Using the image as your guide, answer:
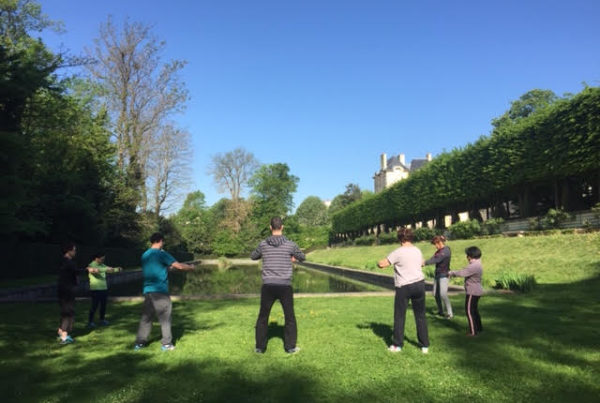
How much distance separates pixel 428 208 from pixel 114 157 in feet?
86.3

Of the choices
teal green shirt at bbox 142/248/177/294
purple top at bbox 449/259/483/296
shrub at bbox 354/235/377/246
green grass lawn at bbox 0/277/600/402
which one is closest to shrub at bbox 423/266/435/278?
green grass lawn at bbox 0/277/600/402

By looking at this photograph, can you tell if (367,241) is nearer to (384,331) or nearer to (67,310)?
(384,331)

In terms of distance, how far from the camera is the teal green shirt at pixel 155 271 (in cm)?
568

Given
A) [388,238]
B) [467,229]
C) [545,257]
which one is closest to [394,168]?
[388,238]

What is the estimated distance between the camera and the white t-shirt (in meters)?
5.41

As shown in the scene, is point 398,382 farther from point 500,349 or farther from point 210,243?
point 210,243

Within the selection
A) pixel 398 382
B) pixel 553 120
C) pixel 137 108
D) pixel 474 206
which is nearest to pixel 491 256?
pixel 553 120

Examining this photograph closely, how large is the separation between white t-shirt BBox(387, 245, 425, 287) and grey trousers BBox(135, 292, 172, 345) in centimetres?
330

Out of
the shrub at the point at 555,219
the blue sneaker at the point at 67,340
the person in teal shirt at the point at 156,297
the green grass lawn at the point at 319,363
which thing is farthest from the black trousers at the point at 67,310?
the shrub at the point at 555,219

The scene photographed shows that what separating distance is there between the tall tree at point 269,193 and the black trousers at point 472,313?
60.0 m

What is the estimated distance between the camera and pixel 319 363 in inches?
193

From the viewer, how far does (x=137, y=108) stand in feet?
101

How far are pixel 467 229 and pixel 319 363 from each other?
76.8ft

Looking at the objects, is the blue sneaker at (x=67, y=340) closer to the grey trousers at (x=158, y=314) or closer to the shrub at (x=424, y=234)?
the grey trousers at (x=158, y=314)
